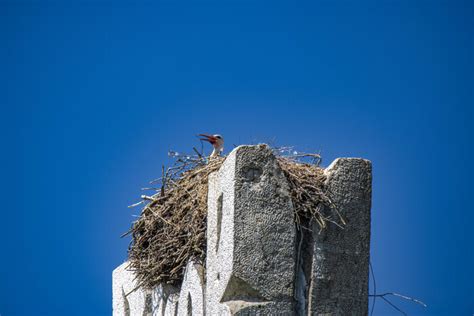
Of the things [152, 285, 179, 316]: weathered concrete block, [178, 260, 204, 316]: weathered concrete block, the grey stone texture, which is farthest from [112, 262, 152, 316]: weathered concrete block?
the grey stone texture

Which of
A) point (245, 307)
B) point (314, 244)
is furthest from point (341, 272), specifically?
point (245, 307)

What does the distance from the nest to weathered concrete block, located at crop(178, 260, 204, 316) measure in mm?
110

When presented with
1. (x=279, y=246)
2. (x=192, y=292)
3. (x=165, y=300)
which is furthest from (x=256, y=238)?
(x=165, y=300)

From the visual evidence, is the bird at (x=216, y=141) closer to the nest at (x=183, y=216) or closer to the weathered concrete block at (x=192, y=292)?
the nest at (x=183, y=216)

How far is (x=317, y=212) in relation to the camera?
704cm

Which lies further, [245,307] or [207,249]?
[207,249]

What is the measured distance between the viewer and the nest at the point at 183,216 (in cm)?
711

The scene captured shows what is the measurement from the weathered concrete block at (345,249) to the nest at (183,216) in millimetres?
105

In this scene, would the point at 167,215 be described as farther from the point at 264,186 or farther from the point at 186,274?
the point at 264,186

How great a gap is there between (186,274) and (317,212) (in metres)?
1.71

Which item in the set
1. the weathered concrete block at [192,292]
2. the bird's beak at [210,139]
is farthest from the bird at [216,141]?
the weathered concrete block at [192,292]

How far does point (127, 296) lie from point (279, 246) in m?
3.89

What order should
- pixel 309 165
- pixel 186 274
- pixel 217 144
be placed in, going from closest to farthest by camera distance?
pixel 309 165 < pixel 186 274 < pixel 217 144

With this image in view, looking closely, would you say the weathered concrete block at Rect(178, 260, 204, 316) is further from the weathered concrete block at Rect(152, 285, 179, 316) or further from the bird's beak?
the bird's beak
